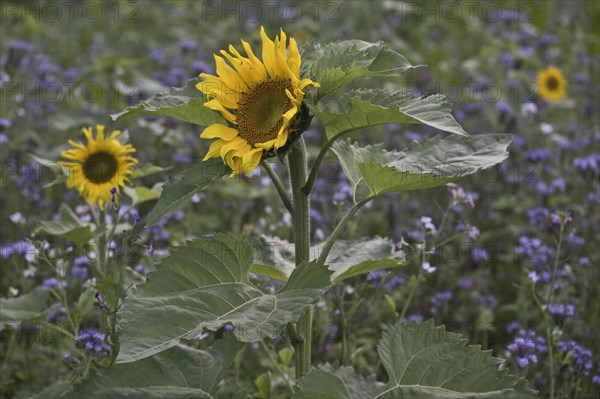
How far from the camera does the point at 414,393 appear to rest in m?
1.88

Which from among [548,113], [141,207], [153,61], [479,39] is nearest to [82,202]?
[141,207]

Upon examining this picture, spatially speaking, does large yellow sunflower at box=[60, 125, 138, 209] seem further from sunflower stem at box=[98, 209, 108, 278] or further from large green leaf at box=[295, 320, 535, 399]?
large green leaf at box=[295, 320, 535, 399]

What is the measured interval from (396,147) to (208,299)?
116 inches

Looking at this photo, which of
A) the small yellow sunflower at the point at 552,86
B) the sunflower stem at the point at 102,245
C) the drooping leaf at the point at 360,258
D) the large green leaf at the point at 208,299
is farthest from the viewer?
the small yellow sunflower at the point at 552,86

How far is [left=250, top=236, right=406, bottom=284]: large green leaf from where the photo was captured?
2172 millimetres

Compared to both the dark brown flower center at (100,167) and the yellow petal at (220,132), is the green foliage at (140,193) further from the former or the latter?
the yellow petal at (220,132)

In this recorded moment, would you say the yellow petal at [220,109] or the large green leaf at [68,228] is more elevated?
the yellow petal at [220,109]

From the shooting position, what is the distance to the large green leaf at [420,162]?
1913mm

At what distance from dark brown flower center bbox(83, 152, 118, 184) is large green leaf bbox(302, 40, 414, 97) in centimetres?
93

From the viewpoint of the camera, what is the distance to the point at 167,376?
2.00 m

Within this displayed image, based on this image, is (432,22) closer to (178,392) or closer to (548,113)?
(548,113)

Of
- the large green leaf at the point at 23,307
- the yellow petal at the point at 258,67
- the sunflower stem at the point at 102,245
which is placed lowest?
the large green leaf at the point at 23,307

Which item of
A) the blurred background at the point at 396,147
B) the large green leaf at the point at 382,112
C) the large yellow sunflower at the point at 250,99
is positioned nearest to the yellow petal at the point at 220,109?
the large yellow sunflower at the point at 250,99

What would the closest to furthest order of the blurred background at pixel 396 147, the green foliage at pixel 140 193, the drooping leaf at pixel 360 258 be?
the drooping leaf at pixel 360 258, the green foliage at pixel 140 193, the blurred background at pixel 396 147
